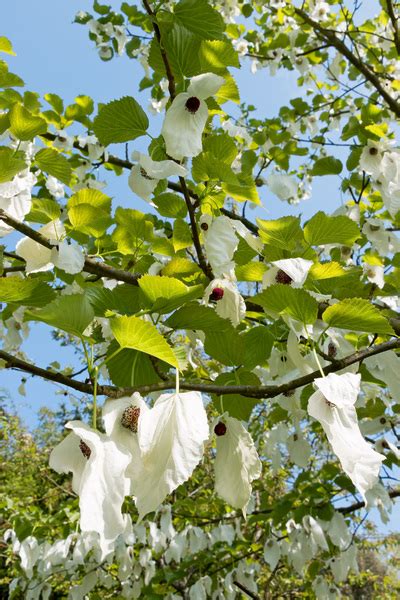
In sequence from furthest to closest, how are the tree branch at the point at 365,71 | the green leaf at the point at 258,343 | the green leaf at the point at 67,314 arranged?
the tree branch at the point at 365,71
the green leaf at the point at 258,343
the green leaf at the point at 67,314

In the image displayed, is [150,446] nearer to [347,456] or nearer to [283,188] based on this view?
[347,456]

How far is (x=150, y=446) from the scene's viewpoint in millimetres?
520

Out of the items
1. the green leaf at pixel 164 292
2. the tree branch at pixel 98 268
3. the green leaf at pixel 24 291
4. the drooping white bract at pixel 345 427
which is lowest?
the drooping white bract at pixel 345 427

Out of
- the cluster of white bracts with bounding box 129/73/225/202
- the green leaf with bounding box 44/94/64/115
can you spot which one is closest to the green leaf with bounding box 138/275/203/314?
the cluster of white bracts with bounding box 129/73/225/202

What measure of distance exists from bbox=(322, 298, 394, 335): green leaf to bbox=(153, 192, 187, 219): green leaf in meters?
0.49

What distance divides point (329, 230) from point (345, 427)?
416mm

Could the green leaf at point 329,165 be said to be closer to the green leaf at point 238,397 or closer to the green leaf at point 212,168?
the green leaf at point 212,168

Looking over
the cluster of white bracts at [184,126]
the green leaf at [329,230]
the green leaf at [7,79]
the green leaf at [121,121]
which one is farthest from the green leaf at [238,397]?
the green leaf at [7,79]

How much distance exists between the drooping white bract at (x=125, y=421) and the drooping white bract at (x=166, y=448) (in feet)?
0.12

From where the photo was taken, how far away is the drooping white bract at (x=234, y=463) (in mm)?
704

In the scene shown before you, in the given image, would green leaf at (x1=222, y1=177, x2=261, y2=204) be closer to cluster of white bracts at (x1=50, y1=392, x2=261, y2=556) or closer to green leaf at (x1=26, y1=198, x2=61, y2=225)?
green leaf at (x1=26, y1=198, x2=61, y2=225)

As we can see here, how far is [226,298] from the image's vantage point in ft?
3.14

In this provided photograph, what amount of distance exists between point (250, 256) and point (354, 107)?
2.70m

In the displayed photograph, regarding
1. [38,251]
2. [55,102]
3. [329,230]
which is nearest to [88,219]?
[38,251]
